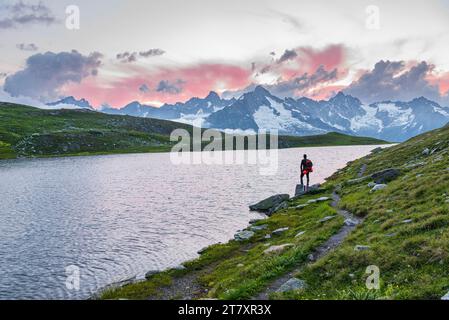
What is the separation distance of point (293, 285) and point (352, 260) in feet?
10.7

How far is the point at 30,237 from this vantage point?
3594 cm

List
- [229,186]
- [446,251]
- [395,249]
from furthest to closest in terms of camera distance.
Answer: [229,186]
[395,249]
[446,251]

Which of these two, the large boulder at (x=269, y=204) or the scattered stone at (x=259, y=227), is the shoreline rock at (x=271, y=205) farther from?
the scattered stone at (x=259, y=227)

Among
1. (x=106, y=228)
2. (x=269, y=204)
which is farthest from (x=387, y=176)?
(x=106, y=228)

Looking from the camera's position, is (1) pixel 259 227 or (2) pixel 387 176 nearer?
(1) pixel 259 227

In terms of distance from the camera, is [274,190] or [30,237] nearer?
[30,237]

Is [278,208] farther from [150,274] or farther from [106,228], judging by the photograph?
[150,274]

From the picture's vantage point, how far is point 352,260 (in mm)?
17391

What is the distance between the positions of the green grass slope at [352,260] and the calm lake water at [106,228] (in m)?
3.97

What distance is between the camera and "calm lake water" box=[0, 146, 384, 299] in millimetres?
25891
